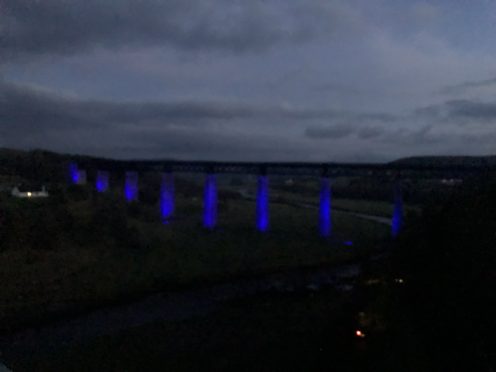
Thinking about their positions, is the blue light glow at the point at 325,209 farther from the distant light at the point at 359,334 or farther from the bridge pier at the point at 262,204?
the distant light at the point at 359,334

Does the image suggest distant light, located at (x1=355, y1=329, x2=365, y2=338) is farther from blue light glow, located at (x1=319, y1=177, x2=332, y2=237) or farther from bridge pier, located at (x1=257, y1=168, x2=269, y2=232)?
bridge pier, located at (x1=257, y1=168, x2=269, y2=232)

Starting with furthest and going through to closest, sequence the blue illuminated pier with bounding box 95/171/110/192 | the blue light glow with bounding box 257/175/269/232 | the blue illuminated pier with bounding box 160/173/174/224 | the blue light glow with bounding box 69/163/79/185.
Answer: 1. the blue light glow with bounding box 69/163/79/185
2. the blue illuminated pier with bounding box 95/171/110/192
3. the blue illuminated pier with bounding box 160/173/174/224
4. the blue light glow with bounding box 257/175/269/232

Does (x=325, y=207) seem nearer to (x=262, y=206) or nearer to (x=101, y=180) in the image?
(x=262, y=206)

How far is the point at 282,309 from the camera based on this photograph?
25828mm

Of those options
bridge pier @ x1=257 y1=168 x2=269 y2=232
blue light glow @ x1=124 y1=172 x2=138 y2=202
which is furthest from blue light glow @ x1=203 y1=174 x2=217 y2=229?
blue light glow @ x1=124 y1=172 x2=138 y2=202

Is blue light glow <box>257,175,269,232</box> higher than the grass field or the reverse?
higher

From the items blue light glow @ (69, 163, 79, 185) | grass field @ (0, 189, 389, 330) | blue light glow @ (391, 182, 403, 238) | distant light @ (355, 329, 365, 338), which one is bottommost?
grass field @ (0, 189, 389, 330)

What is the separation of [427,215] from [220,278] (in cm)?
→ 1581

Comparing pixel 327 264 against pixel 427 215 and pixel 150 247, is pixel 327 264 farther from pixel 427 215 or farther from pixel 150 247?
pixel 150 247

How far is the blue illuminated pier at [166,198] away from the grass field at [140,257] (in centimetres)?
149

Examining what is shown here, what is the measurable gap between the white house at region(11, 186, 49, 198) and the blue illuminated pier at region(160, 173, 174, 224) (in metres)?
14.9

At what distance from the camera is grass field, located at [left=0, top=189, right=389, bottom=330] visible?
27828mm

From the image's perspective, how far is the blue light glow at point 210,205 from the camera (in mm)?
57375

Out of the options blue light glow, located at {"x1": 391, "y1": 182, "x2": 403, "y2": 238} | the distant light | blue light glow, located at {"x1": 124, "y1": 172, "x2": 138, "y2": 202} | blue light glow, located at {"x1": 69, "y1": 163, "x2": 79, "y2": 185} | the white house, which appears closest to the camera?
the distant light
